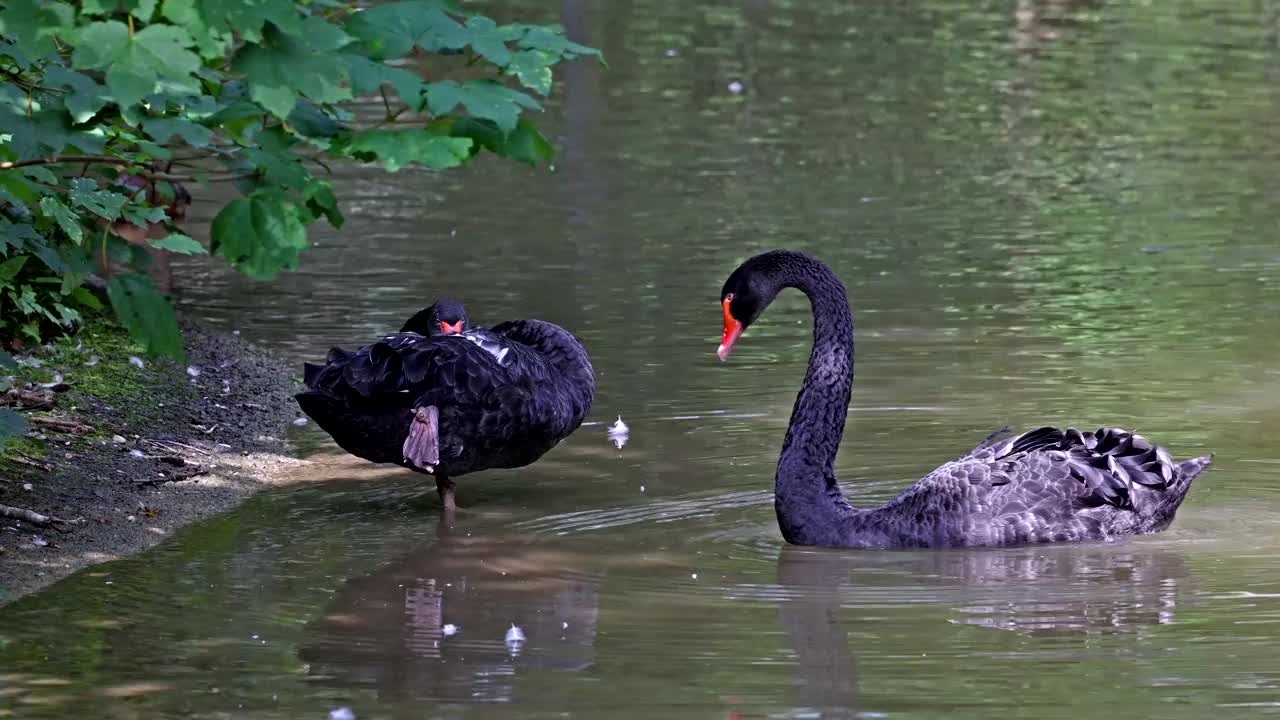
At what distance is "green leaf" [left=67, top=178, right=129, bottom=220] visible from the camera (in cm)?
601

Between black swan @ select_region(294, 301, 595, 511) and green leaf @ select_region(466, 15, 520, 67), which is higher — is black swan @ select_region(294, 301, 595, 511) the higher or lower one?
the lower one

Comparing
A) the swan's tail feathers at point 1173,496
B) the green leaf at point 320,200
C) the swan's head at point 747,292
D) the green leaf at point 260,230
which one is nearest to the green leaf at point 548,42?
the green leaf at point 320,200

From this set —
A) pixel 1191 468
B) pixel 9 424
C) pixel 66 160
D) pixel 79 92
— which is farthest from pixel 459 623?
pixel 1191 468

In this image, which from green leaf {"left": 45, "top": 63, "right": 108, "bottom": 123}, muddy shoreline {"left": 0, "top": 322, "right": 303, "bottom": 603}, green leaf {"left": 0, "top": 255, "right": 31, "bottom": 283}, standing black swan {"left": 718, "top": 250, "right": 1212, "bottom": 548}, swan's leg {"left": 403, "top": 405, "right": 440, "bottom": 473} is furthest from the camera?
green leaf {"left": 0, "top": 255, "right": 31, "bottom": 283}

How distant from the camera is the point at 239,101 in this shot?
17.4 feet

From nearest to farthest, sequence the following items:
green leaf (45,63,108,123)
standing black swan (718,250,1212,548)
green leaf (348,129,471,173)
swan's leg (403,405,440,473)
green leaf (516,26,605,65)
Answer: green leaf (45,63,108,123), green leaf (348,129,471,173), green leaf (516,26,605,65), standing black swan (718,250,1212,548), swan's leg (403,405,440,473)

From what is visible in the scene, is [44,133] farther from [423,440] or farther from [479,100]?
[423,440]

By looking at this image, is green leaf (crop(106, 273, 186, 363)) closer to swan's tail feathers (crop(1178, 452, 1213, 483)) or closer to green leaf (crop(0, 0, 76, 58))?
green leaf (crop(0, 0, 76, 58))

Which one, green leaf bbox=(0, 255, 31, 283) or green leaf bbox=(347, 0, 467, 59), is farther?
green leaf bbox=(0, 255, 31, 283)

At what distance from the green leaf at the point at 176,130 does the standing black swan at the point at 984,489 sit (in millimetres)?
2535

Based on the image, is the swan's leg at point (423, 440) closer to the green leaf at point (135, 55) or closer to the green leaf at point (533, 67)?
the green leaf at point (533, 67)

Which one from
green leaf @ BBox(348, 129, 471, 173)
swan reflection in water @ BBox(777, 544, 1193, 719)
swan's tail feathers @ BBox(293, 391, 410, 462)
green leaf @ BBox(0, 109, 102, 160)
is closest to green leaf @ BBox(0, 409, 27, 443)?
green leaf @ BBox(0, 109, 102, 160)

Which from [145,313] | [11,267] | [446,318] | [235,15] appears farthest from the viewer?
[446,318]

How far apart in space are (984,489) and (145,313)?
3099mm
